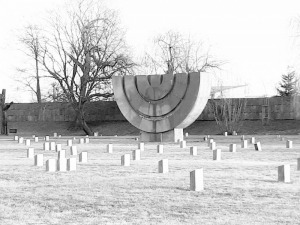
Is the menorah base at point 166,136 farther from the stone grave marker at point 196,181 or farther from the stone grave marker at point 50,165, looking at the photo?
the stone grave marker at point 196,181

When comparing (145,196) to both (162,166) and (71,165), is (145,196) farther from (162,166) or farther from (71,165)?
(71,165)

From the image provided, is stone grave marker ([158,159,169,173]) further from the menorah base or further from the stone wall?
the stone wall

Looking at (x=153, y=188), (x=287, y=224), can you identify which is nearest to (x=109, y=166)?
(x=153, y=188)

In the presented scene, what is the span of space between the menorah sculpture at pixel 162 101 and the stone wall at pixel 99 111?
14186 millimetres

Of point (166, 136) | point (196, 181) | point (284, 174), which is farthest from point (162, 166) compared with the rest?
point (166, 136)

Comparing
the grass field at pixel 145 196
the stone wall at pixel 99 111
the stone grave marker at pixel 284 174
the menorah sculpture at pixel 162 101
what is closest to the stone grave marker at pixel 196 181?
the grass field at pixel 145 196

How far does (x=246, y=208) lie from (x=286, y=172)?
2693mm

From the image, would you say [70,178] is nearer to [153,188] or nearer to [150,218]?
[153,188]

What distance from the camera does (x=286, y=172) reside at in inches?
424

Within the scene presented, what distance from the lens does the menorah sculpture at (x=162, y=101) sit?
25.7 m

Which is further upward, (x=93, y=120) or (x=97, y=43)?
(x=97, y=43)

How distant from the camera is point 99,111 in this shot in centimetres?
4503

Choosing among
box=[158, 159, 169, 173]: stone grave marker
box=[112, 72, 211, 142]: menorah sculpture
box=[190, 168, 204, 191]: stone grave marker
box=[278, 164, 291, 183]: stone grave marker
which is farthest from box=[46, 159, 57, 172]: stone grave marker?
box=[112, 72, 211, 142]: menorah sculpture

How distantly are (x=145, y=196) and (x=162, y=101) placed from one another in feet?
56.1
